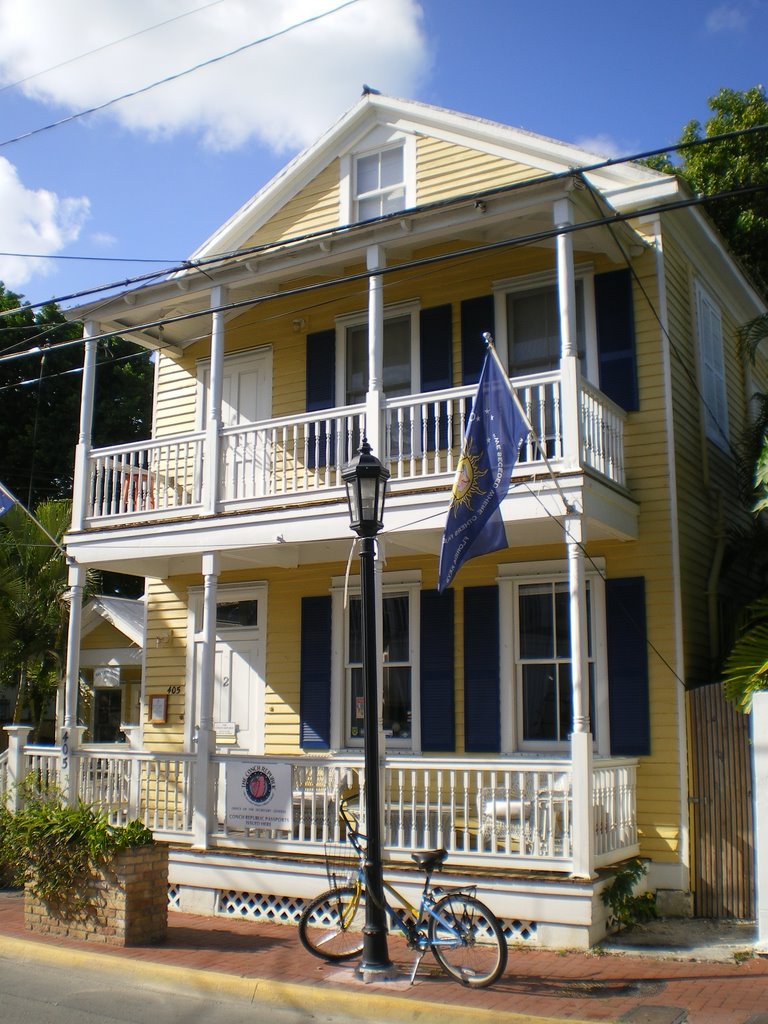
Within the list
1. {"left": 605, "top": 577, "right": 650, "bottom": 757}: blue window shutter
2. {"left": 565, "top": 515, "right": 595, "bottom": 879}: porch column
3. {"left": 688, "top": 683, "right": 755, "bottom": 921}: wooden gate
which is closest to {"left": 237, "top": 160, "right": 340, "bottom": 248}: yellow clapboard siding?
{"left": 605, "top": 577, "right": 650, "bottom": 757}: blue window shutter

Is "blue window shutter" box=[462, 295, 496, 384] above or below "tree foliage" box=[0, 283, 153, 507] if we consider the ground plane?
below

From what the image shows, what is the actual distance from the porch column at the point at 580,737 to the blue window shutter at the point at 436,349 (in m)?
3.42

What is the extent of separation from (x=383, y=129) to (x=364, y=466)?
24.8 feet

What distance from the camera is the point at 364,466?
27.2 feet

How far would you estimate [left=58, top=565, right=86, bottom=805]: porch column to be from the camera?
39.6ft

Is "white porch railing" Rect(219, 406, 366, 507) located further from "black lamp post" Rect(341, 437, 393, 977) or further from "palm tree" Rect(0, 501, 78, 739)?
"palm tree" Rect(0, 501, 78, 739)

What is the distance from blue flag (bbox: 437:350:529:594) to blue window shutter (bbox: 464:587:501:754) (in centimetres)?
302

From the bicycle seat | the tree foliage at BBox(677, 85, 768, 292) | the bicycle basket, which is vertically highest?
the tree foliage at BBox(677, 85, 768, 292)

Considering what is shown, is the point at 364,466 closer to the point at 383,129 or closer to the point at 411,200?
the point at 411,200

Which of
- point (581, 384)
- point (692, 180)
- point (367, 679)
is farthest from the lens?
point (692, 180)

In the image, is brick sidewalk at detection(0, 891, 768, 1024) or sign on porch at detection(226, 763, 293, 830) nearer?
brick sidewalk at detection(0, 891, 768, 1024)

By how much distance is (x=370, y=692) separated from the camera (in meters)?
8.05

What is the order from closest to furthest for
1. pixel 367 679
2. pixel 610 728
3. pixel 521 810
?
pixel 367 679 < pixel 521 810 < pixel 610 728

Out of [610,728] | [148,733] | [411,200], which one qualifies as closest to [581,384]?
[610,728]
